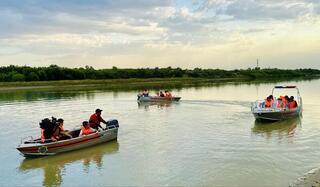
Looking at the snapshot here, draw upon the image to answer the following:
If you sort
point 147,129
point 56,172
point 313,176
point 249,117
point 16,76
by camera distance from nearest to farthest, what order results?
point 313,176 → point 56,172 → point 147,129 → point 249,117 → point 16,76

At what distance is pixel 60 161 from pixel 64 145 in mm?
1229

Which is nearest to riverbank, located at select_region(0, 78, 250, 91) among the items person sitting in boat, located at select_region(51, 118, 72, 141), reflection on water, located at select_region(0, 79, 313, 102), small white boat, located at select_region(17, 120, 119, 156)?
reflection on water, located at select_region(0, 79, 313, 102)

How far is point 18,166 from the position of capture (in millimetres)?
17750

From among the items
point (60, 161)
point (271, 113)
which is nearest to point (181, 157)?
point (60, 161)

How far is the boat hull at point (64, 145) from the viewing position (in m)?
18.6

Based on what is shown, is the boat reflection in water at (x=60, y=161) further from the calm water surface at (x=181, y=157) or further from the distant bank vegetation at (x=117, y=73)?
the distant bank vegetation at (x=117, y=73)

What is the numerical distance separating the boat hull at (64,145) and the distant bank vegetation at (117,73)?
83.3 metres

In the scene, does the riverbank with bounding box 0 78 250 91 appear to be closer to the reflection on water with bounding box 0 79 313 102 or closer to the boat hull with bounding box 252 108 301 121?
the reflection on water with bounding box 0 79 313 102

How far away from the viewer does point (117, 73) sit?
122875 mm

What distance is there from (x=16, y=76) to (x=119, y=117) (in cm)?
7341

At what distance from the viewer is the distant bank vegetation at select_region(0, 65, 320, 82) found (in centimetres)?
10294

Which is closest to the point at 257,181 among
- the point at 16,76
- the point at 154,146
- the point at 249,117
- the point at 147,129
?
the point at 154,146

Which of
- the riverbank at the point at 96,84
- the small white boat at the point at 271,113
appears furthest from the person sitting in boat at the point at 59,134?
the riverbank at the point at 96,84

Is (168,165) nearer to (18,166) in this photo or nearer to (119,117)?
(18,166)
